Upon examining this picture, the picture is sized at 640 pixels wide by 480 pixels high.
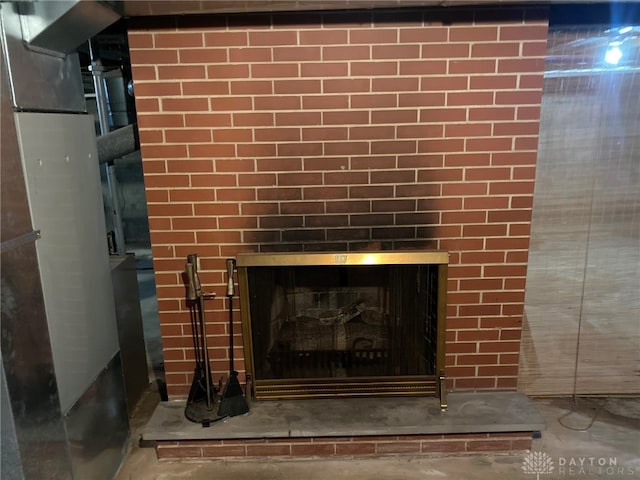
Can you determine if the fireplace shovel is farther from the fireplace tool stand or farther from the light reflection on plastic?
the light reflection on plastic

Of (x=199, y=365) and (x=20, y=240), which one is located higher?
(x=20, y=240)

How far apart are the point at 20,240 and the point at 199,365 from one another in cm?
106

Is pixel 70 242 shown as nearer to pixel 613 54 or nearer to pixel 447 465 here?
pixel 447 465

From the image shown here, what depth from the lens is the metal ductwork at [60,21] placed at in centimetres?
154

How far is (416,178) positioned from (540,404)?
4.67 feet

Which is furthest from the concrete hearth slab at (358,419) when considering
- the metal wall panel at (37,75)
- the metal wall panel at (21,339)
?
the metal wall panel at (37,75)

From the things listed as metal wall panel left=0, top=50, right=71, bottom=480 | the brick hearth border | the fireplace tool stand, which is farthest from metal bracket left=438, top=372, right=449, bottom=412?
metal wall panel left=0, top=50, right=71, bottom=480

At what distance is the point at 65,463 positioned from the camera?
167 cm

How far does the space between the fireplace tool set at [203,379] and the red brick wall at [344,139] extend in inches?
2.6

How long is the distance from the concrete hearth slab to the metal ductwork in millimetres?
1607

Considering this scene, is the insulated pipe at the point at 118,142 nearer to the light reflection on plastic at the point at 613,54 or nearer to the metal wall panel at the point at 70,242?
the metal wall panel at the point at 70,242

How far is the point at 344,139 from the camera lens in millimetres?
2064

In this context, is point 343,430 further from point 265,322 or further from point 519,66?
point 519,66

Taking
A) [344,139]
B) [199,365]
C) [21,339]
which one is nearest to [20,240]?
[21,339]
